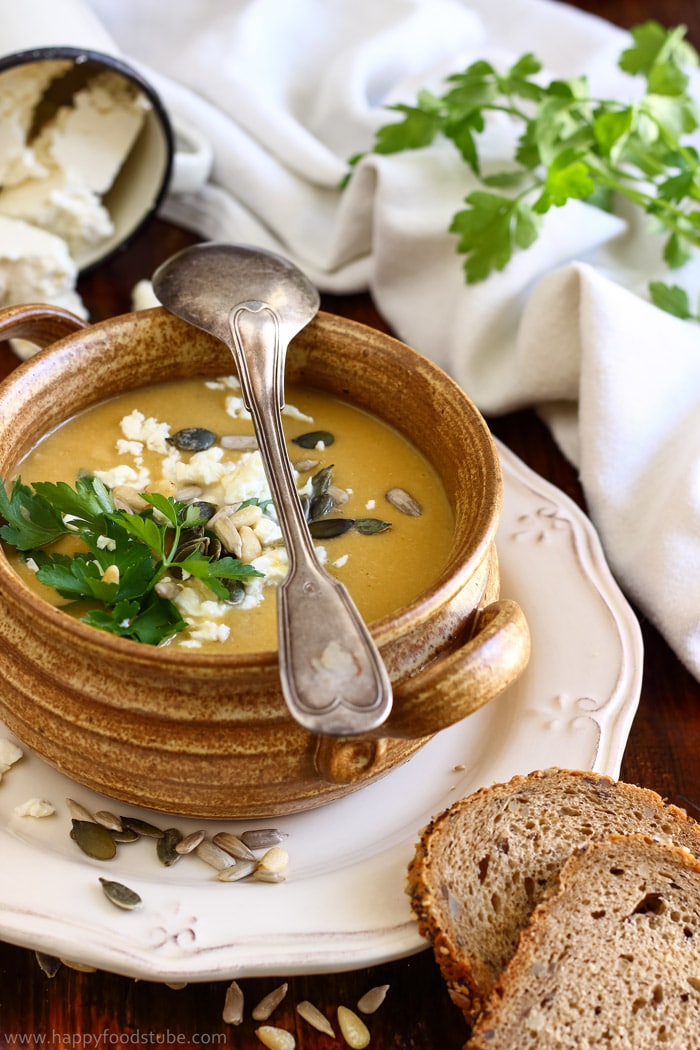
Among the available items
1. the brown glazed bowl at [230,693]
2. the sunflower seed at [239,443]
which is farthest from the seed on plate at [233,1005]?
the sunflower seed at [239,443]

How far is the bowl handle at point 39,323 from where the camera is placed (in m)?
1.84

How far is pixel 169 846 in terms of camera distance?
5.12ft

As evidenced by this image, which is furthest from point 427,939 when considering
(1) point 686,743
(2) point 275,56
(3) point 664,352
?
(2) point 275,56

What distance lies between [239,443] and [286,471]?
0.79 ft

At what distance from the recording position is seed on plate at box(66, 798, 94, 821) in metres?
1.58

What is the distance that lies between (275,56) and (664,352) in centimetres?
133

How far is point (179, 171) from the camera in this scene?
271cm

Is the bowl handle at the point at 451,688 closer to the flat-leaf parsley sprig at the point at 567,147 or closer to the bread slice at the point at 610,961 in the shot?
the bread slice at the point at 610,961

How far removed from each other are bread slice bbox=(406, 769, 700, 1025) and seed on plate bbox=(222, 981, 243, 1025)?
0.26 metres

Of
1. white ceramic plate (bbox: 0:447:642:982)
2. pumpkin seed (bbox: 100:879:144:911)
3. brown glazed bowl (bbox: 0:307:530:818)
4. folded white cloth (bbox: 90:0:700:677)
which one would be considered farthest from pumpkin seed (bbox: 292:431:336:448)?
pumpkin seed (bbox: 100:879:144:911)

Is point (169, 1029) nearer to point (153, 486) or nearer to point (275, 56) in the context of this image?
point (153, 486)

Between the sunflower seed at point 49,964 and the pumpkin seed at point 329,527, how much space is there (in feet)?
2.23

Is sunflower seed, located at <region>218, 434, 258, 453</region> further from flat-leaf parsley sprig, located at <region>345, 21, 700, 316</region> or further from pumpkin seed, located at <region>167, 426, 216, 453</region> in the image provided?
flat-leaf parsley sprig, located at <region>345, 21, 700, 316</region>

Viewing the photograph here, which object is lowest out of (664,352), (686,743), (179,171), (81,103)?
(686,743)
